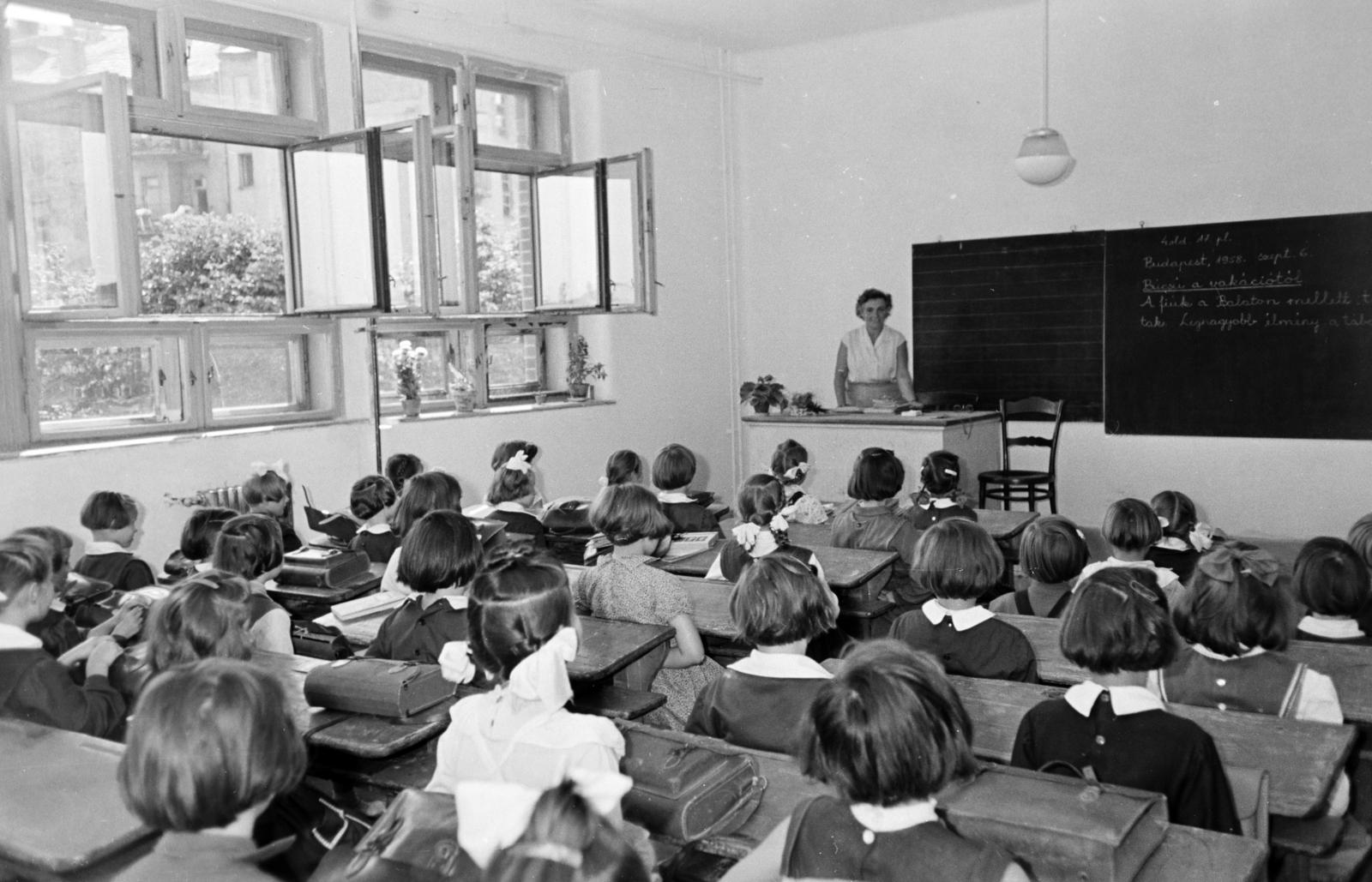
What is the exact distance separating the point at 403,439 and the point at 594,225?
5.56ft

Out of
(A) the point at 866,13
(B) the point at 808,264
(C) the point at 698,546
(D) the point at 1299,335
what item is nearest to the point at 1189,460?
(D) the point at 1299,335

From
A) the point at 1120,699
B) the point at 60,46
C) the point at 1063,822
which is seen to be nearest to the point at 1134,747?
the point at 1120,699

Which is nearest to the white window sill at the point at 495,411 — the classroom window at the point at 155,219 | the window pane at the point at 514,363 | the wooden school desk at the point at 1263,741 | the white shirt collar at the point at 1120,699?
the window pane at the point at 514,363

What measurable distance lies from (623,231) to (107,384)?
9.49 feet

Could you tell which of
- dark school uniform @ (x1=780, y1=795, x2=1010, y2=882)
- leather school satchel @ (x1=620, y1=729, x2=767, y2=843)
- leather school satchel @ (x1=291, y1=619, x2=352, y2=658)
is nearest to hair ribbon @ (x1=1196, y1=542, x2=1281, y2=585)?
leather school satchel @ (x1=620, y1=729, x2=767, y2=843)

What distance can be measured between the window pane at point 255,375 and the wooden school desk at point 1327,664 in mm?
4291

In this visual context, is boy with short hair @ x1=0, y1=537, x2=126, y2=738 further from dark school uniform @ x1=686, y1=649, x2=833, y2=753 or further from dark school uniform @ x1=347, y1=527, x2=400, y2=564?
dark school uniform @ x1=347, y1=527, x2=400, y2=564

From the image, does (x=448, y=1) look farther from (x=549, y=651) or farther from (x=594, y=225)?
(x=549, y=651)

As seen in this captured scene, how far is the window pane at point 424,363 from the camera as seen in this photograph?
6.54m

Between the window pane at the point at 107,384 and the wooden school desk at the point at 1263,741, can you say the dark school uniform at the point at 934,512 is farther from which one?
the window pane at the point at 107,384

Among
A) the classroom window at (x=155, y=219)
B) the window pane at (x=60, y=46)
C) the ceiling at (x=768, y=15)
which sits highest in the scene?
the ceiling at (x=768, y=15)

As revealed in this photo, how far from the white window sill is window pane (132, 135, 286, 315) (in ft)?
2.82

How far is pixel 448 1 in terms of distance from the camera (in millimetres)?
6512

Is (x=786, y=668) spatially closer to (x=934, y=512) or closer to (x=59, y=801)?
(x=59, y=801)
